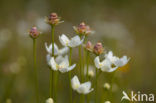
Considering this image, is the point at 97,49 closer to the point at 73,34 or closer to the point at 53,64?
the point at 53,64

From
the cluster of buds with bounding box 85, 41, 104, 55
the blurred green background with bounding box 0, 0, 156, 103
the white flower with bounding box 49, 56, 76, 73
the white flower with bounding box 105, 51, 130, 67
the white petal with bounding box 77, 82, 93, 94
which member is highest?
the cluster of buds with bounding box 85, 41, 104, 55

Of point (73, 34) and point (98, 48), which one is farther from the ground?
point (98, 48)

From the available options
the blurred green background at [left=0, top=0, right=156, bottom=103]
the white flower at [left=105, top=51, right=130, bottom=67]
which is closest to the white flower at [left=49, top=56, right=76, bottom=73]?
the white flower at [left=105, top=51, right=130, bottom=67]

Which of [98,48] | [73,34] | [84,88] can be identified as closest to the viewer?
[84,88]

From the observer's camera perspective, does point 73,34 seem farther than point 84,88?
Yes

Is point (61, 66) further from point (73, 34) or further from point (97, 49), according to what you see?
point (73, 34)

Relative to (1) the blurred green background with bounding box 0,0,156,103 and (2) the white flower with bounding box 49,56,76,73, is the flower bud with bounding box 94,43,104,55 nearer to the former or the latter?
(2) the white flower with bounding box 49,56,76,73

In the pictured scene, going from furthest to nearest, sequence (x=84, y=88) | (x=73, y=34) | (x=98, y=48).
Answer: (x=73, y=34) → (x=98, y=48) → (x=84, y=88)

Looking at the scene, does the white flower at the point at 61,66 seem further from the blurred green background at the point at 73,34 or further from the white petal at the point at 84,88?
the blurred green background at the point at 73,34

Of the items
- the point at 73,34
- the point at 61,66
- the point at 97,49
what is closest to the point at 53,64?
the point at 61,66
